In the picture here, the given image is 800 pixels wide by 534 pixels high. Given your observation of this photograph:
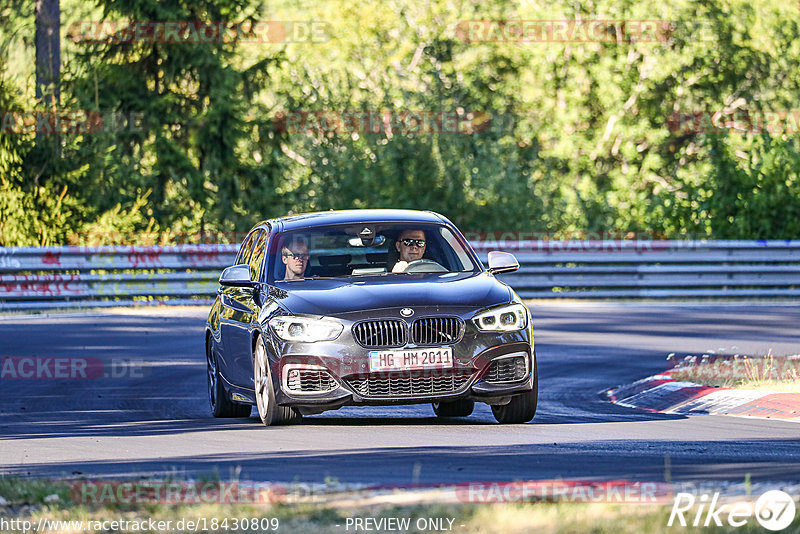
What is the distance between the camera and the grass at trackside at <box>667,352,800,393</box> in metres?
12.8

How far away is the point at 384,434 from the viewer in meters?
10.4

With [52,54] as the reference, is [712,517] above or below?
below

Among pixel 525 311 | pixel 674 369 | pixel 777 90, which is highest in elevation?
pixel 777 90

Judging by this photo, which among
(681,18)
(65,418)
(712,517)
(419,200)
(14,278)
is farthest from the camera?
(681,18)

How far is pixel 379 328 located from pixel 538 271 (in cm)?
1633

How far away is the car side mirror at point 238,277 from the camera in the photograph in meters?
11.7

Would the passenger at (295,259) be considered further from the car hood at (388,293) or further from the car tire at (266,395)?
the car tire at (266,395)

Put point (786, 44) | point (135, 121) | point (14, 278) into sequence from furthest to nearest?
1. point (786, 44)
2. point (135, 121)
3. point (14, 278)

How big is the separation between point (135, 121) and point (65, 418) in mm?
24763

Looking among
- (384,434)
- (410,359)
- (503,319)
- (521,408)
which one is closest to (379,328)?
(410,359)

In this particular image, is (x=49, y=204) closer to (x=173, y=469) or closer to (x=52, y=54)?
(x=52, y=54)

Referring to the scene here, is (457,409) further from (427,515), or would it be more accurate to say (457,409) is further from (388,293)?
(427,515)

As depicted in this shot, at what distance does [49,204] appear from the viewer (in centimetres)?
2894

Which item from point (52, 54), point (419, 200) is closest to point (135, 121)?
point (52, 54)
